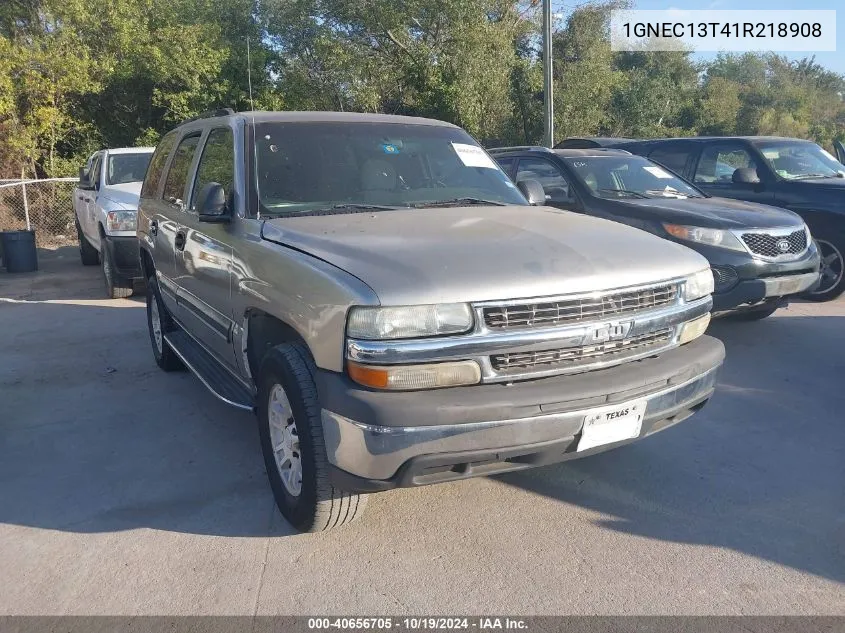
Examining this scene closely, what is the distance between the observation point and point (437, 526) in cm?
348

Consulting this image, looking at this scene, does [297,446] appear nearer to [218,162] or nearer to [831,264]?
[218,162]

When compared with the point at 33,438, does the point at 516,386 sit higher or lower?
higher

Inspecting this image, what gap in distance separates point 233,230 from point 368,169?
0.86m

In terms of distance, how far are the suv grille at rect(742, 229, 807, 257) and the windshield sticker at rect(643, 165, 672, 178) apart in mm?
1592

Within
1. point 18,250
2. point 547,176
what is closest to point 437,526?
point 547,176

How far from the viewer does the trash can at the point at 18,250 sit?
11.4m

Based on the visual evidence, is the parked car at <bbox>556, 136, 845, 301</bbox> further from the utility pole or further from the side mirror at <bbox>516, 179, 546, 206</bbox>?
the utility pole

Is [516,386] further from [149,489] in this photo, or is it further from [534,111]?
[534,111]

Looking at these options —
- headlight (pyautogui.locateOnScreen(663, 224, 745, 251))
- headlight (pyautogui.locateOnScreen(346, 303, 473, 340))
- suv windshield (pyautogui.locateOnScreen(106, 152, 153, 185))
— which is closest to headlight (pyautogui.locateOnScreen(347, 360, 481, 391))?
headlight (pyautogui.locateOnScreen(346, 303, 473, 340))

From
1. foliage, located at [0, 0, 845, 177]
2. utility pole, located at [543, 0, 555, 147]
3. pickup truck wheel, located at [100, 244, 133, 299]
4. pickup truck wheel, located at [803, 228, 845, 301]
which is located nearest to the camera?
pickup truck wheel, located at [803, 228, 845, 301]

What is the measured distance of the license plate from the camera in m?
2.96

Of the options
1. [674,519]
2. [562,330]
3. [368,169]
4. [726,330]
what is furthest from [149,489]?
[726,330]

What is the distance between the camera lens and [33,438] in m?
4.66

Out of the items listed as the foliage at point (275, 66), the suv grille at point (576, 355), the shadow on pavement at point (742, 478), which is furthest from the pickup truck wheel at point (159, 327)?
the foliage at point (275, 66)
